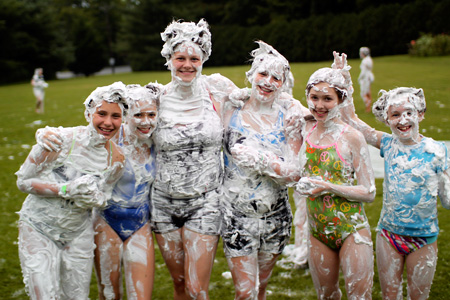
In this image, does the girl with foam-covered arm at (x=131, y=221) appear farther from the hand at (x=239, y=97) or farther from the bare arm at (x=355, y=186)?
the bare arm at (x=355, y=186)

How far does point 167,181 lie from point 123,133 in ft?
1.71

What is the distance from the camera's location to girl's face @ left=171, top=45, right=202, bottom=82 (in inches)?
136

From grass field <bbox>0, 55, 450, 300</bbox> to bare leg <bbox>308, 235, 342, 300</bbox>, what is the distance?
1251 mm

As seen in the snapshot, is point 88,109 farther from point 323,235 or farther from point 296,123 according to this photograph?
point 323,235

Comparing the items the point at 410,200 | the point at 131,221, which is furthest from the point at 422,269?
the point at 131,221

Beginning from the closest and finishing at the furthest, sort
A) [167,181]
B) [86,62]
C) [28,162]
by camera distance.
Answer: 1. [28,162]
2. [167,181]
3. [86,62]

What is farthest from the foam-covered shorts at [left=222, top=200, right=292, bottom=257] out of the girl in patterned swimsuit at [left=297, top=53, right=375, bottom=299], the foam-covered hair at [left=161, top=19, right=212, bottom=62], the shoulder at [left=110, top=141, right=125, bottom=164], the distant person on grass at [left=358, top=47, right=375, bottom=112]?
the distant person on grass at [left=358, top=47, right=375, bottom=112]

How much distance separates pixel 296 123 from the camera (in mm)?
3488

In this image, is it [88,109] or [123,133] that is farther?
[123,133]

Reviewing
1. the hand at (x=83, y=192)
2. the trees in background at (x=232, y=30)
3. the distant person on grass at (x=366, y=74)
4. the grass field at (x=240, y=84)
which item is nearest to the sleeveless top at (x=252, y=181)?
the hand at (x=83, y=192)

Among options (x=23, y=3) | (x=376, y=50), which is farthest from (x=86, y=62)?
(x=376, y=50)

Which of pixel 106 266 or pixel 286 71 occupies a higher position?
pixel 286 71

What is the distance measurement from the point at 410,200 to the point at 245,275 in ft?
4.30

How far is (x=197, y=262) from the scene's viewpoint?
3410 millimetres
